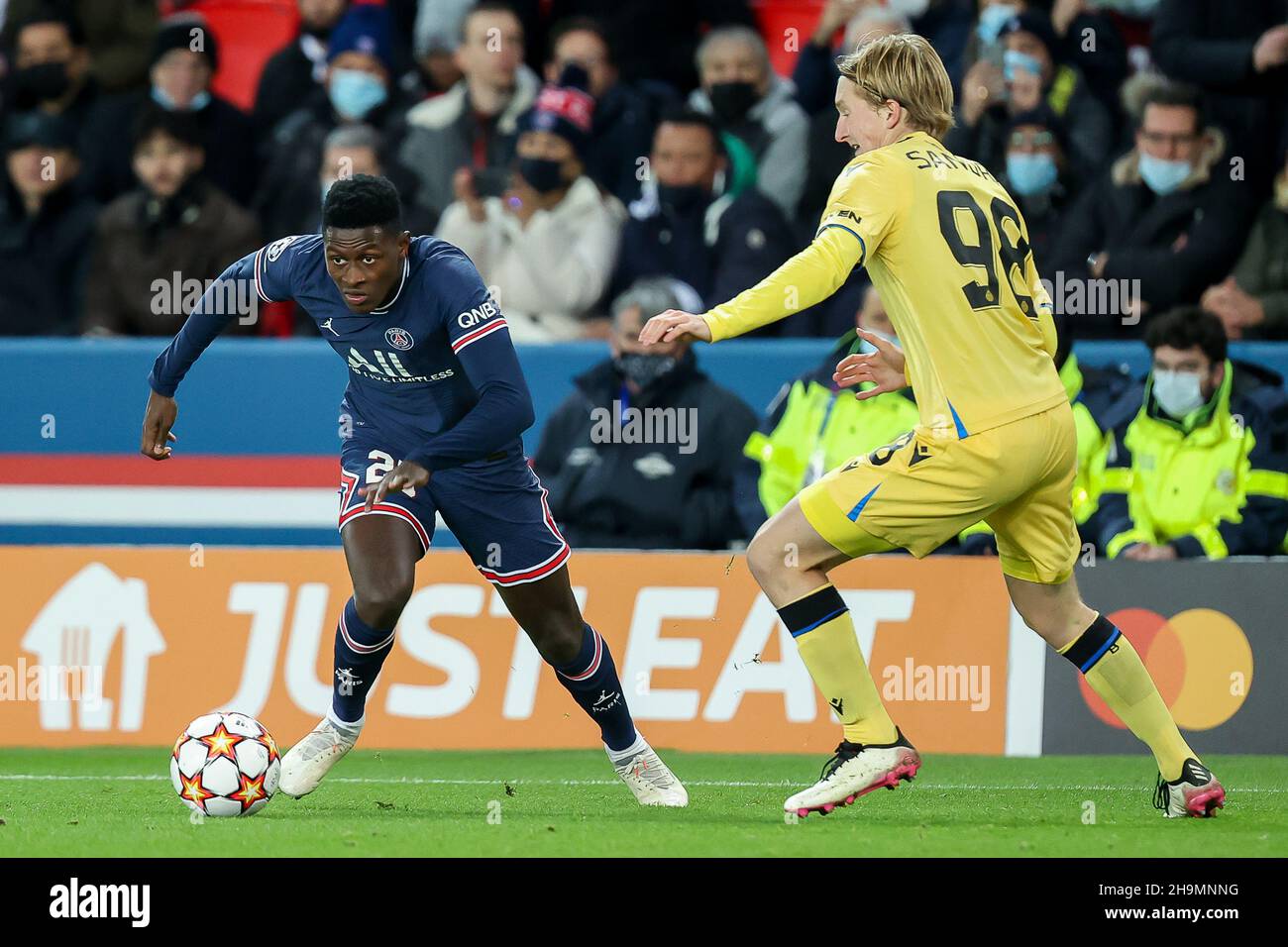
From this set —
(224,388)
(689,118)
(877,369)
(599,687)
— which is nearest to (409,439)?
(599,687)

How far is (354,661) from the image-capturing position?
6.59 meters

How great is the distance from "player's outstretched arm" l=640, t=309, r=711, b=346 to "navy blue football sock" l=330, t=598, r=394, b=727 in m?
1.63

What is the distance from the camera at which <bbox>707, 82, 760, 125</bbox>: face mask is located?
11531 mm

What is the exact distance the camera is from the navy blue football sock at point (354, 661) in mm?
6508

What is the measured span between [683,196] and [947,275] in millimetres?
5248

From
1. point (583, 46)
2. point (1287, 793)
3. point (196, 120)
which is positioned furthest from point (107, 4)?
point (1287, 793)

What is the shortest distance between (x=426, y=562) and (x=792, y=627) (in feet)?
10.9

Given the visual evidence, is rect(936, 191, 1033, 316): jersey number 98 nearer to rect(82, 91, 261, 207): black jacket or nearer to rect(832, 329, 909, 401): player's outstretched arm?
rect(832, 329, 909, 401): player's outstretched arm

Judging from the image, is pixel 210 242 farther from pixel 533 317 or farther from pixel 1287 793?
pixel 1287 793

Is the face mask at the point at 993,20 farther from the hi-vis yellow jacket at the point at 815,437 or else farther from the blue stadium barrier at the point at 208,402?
the hi-vis yellow jacket at the point at 815,437

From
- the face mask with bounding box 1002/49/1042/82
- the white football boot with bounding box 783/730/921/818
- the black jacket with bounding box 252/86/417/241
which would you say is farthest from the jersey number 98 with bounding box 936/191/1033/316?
the black jacket with bounding box 252/86/417/241

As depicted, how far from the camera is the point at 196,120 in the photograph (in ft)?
39.3

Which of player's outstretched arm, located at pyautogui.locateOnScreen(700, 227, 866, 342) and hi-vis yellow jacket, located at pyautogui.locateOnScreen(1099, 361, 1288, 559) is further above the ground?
player's outstretched arm, located at pyautogui.locateOnScreen(700, 227, 866, 342)

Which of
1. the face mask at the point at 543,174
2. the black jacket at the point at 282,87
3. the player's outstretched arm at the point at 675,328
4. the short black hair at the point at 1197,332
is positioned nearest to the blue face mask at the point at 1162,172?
the short black hair at the point at 1197,332
